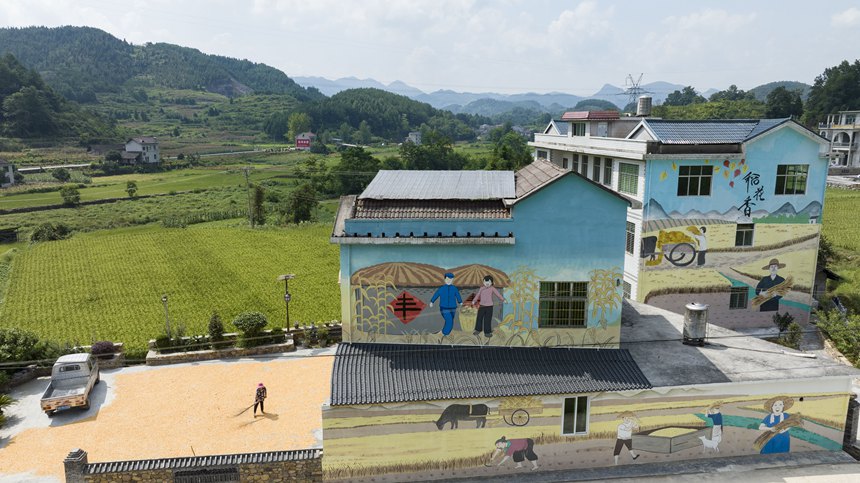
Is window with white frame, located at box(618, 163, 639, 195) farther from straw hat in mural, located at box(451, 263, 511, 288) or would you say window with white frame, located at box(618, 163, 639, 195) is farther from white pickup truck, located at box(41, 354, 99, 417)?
white pickup truck, located at box(41, 354, 99, 417)

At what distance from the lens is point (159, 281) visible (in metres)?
33.3

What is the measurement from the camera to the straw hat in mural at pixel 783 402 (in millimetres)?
14094

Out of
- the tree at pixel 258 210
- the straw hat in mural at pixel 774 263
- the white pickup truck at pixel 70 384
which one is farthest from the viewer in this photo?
the tree at pixel 258 210

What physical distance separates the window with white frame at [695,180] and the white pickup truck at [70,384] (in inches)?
927

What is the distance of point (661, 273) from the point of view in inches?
942

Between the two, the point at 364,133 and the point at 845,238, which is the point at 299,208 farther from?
the point at 364,133

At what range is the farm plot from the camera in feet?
85.6

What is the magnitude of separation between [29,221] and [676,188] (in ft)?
185

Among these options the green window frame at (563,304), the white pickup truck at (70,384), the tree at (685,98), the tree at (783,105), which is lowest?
the white pickup truck at (70,384)

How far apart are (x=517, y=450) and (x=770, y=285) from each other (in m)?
17.3

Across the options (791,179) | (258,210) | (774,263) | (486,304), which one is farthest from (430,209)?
(258,210)

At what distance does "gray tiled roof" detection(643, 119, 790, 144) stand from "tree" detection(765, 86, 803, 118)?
85742mm

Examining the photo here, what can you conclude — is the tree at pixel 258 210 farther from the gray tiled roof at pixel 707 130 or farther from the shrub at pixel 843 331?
the shrub at pixel 843 331

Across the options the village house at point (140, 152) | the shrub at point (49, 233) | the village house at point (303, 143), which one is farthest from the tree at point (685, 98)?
the shrub at point (49, 233)
